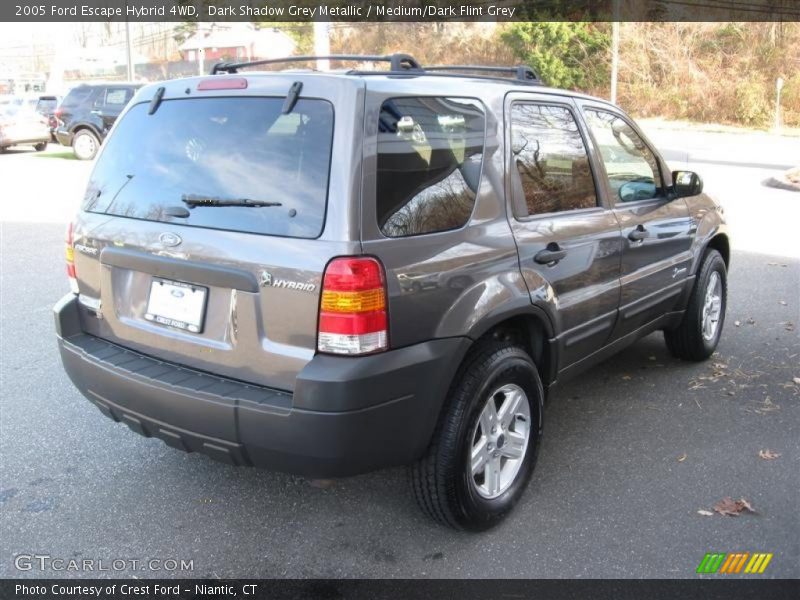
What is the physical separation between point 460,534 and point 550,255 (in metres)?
1.30

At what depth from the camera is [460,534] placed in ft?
10.2

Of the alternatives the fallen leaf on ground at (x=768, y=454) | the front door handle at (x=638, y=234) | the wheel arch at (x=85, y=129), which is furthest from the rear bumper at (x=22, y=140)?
the fallen leaf on ground at (x=768, y=454)

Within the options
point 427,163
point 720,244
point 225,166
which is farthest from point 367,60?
point 720,244

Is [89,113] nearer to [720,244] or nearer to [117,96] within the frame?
[117,96]

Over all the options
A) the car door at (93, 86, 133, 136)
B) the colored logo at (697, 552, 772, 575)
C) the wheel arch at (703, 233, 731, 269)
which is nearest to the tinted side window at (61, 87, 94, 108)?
the car door at (93, 86, 133, 136)

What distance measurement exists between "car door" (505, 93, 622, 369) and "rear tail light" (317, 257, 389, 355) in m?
0.88

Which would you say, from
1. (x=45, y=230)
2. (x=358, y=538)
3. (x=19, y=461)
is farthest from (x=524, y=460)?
(x=45, y=230)

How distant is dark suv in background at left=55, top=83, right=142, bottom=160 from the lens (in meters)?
19.3

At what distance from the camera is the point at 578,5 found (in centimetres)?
3969

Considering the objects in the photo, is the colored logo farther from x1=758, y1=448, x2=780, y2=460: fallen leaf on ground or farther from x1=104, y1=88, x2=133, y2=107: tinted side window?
x1=104, y1=88, x2=133, y2=107: tinted side window

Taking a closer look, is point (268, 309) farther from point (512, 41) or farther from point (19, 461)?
point (512, 41)

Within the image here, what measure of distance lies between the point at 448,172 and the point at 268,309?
3.01ft

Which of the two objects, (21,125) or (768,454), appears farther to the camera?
(21,125)

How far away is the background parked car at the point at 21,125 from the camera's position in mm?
21672
